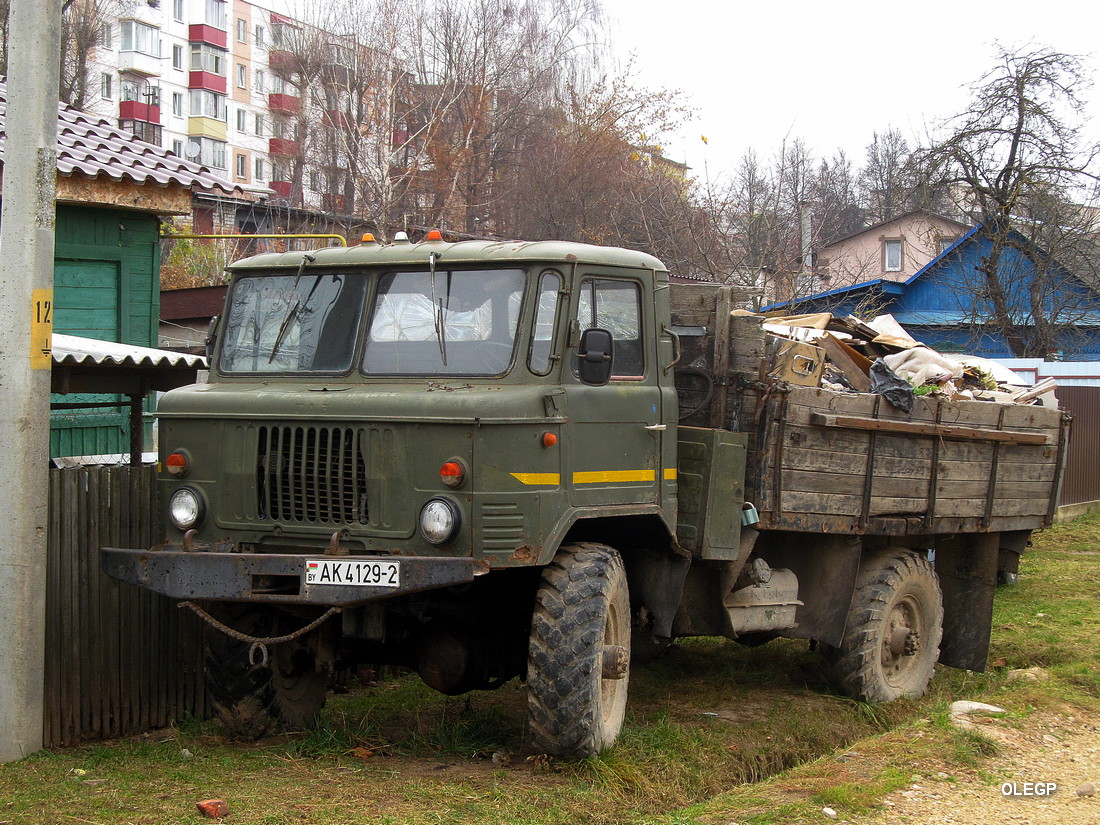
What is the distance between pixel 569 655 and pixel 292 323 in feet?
7.81

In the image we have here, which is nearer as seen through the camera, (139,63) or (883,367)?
(883,367)

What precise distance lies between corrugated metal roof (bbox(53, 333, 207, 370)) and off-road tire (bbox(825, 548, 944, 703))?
4.67 meters

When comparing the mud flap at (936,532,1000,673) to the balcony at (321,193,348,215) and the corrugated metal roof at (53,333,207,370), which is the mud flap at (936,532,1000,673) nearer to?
the corrugated metal roof at (53,333,207,370)

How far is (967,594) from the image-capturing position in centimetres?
937

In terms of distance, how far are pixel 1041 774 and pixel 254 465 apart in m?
4.33

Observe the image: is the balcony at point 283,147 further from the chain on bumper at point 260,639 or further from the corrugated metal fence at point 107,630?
the chain on bumper at point 260,639

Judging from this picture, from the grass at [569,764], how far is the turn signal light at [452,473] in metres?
1.43

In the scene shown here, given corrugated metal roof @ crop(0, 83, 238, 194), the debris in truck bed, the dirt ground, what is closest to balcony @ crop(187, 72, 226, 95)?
corrugated metal roof @ crop(0, 83, 238, 194)

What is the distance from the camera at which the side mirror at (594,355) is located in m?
6.18

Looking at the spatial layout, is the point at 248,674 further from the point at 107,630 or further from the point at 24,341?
the point at 24,341

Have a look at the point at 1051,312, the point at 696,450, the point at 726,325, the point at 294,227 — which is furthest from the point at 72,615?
the point at 1051,312

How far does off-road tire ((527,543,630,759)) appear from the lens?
19.1 feet

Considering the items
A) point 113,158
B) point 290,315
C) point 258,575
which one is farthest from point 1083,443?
point 258,575

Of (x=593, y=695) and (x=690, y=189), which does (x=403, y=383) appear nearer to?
(x=593, y=695)
